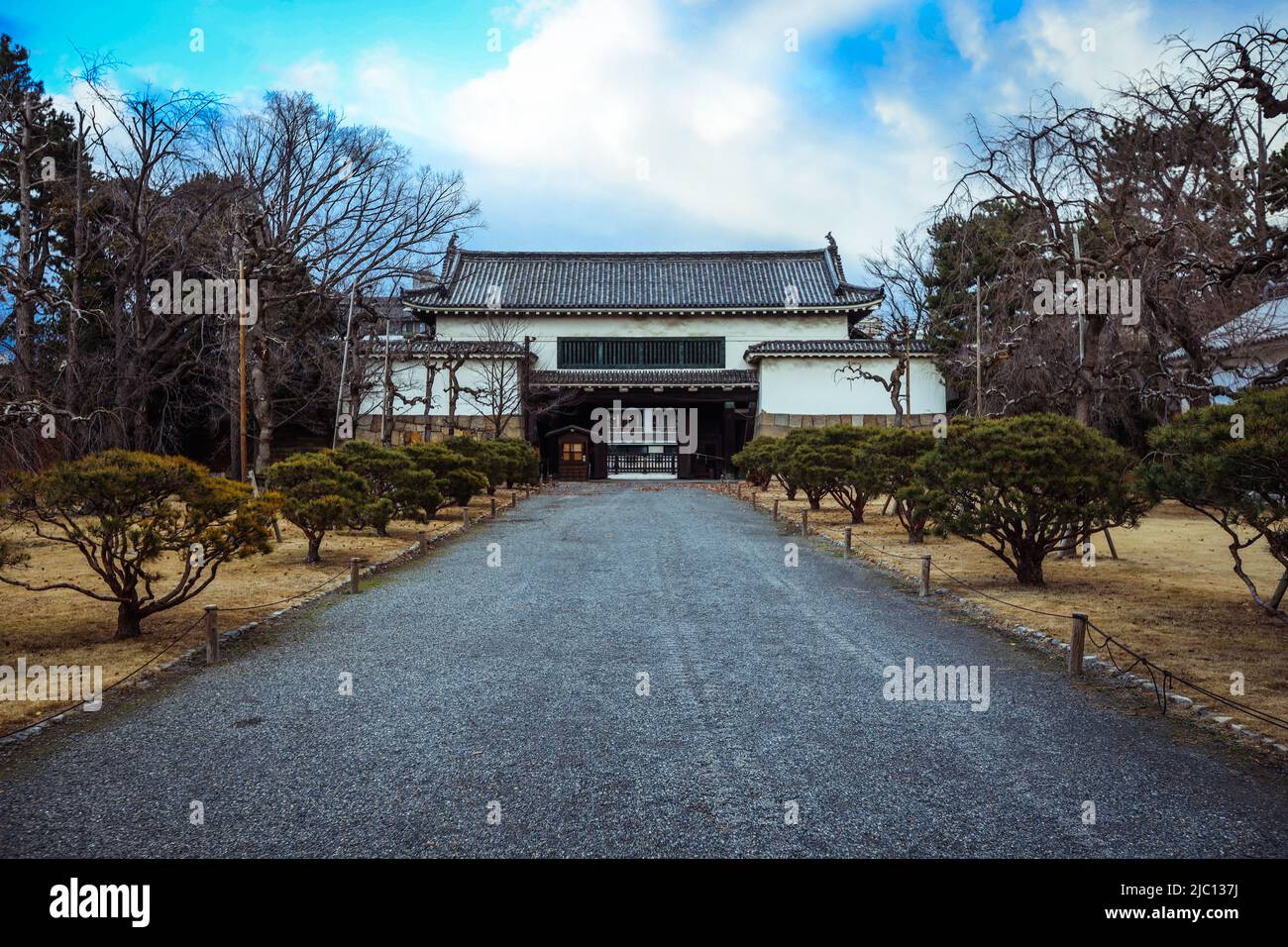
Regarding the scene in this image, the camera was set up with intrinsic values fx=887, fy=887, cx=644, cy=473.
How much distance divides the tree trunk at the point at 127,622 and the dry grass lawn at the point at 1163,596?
8748mm

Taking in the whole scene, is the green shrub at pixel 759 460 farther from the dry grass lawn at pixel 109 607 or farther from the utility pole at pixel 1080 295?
the dry grass lawn at pixel 109 607

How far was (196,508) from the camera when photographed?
28.9 feet

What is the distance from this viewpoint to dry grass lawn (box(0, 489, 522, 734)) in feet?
25.1

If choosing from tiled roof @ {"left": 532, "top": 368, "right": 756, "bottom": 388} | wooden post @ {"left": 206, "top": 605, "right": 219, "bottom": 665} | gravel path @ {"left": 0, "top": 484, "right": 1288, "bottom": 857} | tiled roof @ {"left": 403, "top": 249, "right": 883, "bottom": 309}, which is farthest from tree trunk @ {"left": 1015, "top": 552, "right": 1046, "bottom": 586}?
tiled roof @ {"left": 403, "top": 249, "right": 883, "bottom": 309}

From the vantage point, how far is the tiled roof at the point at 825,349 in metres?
37.2

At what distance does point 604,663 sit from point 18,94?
947 inches

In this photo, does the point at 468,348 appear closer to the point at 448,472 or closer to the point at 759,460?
the point at 759,460

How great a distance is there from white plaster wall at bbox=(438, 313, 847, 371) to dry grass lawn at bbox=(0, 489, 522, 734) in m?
25.2

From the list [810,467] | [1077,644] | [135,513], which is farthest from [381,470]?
[1077,644]

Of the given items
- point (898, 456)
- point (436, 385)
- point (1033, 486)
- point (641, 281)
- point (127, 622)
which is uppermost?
point (641, 281)

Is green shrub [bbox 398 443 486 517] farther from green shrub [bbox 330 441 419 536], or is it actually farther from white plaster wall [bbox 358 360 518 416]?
white plaster wall [bbox 358 360 518 416]

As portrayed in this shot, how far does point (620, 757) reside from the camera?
5.21 meters

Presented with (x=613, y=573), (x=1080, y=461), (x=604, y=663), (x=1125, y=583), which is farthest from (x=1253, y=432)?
(x=613, y=573)

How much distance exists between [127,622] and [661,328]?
110 feet
